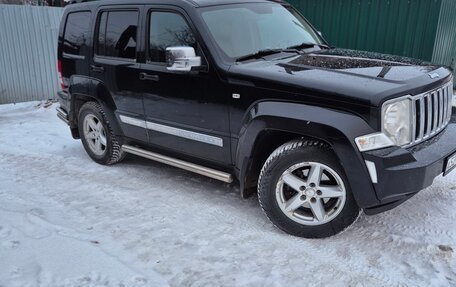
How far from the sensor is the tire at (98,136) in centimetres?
511

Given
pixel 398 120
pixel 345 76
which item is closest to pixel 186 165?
pixel 345 76

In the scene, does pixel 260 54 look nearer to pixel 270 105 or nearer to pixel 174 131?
pixel 270 105

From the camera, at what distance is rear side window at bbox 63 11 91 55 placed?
5092 mm

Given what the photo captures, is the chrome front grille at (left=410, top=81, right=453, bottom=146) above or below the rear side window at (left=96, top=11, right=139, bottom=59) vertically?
below

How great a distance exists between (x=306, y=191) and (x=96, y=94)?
295cm

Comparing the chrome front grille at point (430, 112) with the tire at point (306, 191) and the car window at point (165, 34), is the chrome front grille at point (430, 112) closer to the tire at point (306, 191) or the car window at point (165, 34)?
the tire at point (306, 191)

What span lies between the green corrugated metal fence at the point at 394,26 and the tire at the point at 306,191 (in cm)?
634

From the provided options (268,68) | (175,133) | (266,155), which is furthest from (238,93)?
(175,133)

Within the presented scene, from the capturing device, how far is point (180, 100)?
4039mm

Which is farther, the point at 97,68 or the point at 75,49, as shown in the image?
the point at 75,49

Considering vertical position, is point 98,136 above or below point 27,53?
below

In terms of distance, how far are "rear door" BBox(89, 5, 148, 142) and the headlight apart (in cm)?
257

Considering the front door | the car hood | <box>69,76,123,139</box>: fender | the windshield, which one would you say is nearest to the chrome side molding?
<box>69,76,123,139</box>: fender

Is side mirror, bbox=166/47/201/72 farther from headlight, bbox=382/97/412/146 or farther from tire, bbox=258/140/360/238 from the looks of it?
headlight, bbox=382/97/412/146
